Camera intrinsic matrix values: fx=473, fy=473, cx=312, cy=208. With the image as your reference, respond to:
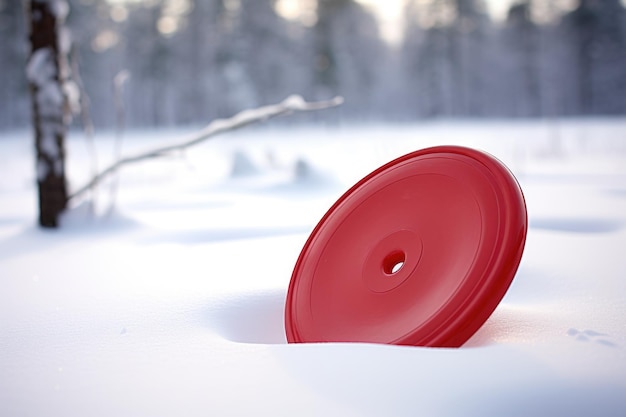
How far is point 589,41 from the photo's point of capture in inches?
1141

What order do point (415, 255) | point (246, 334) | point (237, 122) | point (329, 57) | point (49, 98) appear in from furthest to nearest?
point (329, 57)
point (49, 98)
point (237, 122)
point (246, 334)
point (415, 255)

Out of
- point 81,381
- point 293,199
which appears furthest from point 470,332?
point 293,199

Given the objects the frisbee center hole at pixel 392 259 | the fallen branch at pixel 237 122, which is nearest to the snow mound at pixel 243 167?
the fallen branch at pixel 237 122

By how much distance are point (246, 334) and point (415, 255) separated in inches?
27.3

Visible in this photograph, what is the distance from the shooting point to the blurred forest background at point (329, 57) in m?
26.6

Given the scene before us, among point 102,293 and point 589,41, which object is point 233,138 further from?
point 589,41

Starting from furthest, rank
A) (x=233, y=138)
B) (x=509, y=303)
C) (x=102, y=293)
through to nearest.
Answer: (x=233, y=138) < (x=102, y=293) < (x=509, y=303)

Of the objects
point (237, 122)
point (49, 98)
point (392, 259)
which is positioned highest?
point (49, 98)

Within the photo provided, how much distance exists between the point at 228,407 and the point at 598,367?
94 cm

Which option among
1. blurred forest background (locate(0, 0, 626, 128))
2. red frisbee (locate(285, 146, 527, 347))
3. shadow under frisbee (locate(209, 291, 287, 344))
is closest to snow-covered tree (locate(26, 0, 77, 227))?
shadow under frisbee (locate(209, 291, 287, 344))

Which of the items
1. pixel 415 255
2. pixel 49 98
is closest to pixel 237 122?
pixel 49 98

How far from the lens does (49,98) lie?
355 centimetres

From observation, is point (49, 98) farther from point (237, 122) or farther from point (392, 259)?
point (392, 259)

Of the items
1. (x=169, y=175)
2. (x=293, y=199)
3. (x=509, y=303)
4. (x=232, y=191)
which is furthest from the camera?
(x=169, y=175)
